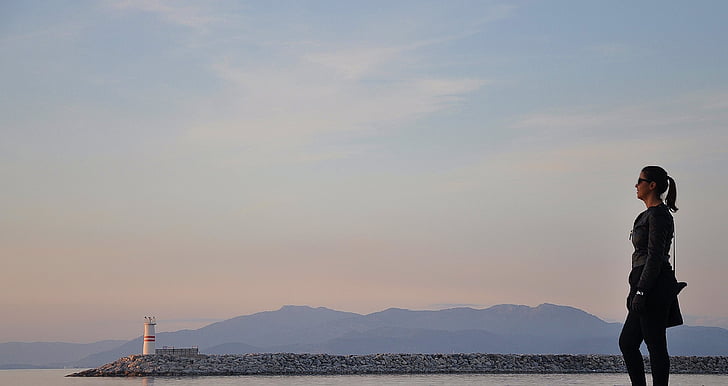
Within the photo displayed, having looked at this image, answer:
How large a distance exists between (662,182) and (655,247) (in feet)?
1.71

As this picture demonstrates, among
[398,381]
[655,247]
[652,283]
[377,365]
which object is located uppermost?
[377,365]

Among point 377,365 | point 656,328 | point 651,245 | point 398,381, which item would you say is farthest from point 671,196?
point 377,365

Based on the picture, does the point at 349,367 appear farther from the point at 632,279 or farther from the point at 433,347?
the point at 433,347

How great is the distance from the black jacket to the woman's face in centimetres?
15

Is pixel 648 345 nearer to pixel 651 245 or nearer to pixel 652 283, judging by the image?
pixel 652 283

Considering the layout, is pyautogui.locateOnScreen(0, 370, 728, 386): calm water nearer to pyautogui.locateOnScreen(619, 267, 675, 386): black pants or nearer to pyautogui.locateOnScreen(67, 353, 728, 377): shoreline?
pyautogui.locateOnScreen(67, 353, 728, 377): shoreline

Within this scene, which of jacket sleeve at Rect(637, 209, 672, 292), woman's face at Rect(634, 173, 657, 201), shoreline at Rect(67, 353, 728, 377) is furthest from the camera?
shoreline at Rect(67, 353, 728, 377)

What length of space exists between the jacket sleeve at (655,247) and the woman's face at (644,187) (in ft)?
0.74

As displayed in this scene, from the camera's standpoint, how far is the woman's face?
6.74m

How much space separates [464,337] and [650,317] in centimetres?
16012

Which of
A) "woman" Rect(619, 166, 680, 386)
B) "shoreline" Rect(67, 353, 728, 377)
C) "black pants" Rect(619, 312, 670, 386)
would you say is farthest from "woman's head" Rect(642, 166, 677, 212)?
A: "shoreline" Rect(67, 353, 728, 377)

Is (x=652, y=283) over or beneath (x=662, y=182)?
beneath

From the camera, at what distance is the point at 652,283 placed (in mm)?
6426

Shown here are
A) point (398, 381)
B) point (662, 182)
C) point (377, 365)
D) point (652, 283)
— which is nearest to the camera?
point (652, 283)
